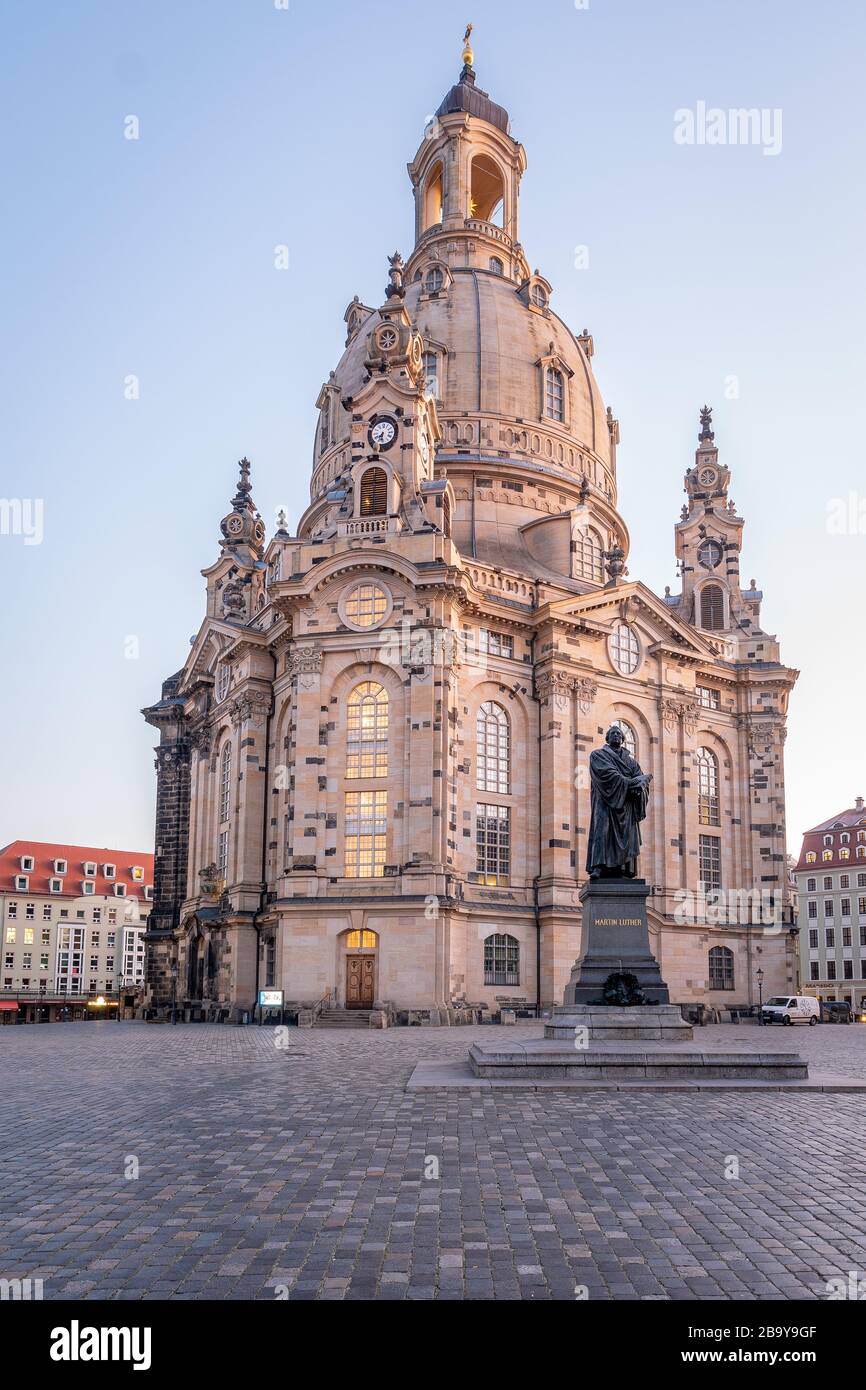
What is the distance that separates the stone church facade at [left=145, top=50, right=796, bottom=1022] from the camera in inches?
1959

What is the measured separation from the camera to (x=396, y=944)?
4775cm

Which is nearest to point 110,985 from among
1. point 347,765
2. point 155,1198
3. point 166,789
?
point 166,789

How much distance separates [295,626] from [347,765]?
22.4 ft

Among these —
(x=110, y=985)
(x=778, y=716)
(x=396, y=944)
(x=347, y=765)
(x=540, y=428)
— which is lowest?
(x=110, y=985)

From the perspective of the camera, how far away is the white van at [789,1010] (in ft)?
180

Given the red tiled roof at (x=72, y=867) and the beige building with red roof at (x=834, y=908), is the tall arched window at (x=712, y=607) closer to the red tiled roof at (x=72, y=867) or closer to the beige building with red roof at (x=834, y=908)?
the beige building with red roof at (x=834, y=908)

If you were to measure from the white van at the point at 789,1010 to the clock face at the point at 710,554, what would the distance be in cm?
2635

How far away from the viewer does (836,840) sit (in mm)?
105375

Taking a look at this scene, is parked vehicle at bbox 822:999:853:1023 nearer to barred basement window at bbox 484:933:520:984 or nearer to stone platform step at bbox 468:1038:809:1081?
barred basement window at bbox 484:933:520:984

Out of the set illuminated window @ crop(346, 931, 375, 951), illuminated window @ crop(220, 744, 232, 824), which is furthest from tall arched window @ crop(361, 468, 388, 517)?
illuminated window @ crop(346, 931, 375, 951)

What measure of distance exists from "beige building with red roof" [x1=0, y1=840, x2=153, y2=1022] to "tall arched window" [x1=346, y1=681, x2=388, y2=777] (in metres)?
60.4

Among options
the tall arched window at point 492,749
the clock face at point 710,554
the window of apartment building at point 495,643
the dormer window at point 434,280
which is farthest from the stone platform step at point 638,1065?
the dormer window at point 434,280
